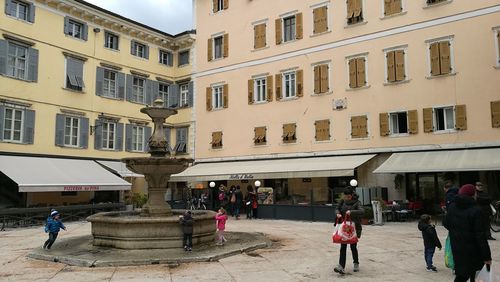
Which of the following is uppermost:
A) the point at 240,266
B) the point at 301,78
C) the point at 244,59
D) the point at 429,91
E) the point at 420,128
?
the point at 244,59

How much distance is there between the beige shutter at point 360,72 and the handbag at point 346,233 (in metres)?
15.9

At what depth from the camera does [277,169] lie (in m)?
23.7

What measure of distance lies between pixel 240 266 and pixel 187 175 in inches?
709

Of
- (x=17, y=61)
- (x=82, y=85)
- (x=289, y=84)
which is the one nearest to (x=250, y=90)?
(x=289, y=84)

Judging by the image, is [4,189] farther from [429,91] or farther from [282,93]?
[429,91]

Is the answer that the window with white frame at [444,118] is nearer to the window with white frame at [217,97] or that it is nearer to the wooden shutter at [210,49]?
the window with white frame at [217,97]

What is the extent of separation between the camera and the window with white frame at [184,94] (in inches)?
1225

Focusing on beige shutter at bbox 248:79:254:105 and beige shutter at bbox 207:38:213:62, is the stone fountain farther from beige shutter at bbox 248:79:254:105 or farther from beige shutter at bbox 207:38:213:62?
beige shutter at bbox 207:38:213:62

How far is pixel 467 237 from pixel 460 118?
616 inches

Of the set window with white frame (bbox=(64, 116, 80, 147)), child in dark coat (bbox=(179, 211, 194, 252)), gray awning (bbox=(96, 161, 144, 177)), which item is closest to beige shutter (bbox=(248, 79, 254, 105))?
gray awning (bbox=(96, 161, 144, 177))

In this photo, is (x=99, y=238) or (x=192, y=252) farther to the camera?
(x=99, y=238)

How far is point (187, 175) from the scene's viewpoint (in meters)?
27.1

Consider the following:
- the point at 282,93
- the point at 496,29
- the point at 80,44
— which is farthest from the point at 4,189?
the point at 496,29

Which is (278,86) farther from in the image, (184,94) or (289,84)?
(184,94)
